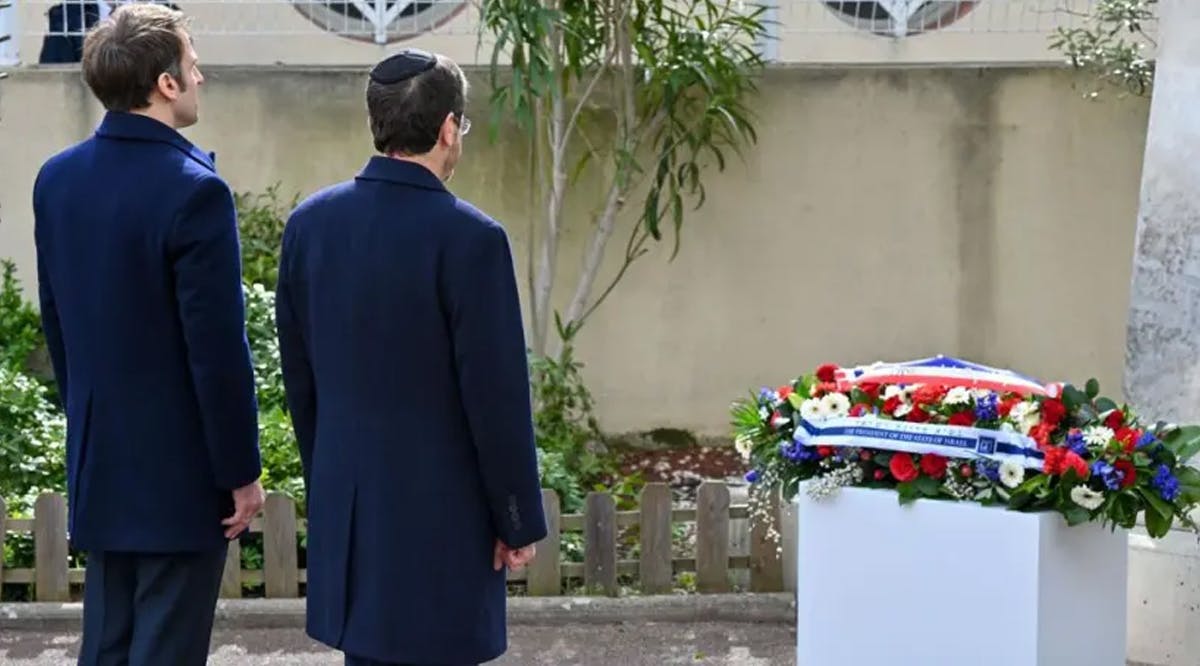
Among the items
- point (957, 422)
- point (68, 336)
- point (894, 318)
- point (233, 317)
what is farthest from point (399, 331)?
point (894, 318)

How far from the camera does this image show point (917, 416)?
4.32 metres

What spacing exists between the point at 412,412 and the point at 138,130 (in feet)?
3.04

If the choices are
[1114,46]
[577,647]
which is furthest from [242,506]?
[1114,46]

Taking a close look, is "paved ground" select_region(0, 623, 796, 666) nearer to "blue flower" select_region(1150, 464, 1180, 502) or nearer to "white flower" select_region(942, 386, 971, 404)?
"white flower" select_region(942, 386, 971, 404)

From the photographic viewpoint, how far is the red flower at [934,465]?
167 inches

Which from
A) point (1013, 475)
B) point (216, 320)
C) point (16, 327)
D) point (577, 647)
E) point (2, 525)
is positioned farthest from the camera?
point (16, 327)

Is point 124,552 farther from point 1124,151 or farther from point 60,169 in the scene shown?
point 1124,151

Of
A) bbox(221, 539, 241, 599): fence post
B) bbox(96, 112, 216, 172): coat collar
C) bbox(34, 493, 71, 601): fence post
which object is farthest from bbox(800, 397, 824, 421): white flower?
bbox(34, 493, 71, 601): fence post

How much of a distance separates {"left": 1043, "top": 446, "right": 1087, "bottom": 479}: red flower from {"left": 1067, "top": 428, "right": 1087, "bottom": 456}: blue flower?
0.10ft

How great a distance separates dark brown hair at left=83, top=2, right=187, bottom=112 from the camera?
3.69 meters

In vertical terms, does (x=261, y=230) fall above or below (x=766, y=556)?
above

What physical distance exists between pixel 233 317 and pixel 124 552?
0.60 m

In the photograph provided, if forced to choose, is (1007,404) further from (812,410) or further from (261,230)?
(261,230)

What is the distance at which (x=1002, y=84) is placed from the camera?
25.8ft
